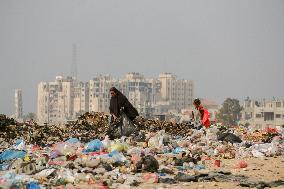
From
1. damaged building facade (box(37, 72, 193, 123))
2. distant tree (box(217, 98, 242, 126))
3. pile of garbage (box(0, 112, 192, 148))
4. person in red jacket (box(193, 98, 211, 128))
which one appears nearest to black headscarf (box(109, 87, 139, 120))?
pile of garbage (box(0, 112, 192, 148))

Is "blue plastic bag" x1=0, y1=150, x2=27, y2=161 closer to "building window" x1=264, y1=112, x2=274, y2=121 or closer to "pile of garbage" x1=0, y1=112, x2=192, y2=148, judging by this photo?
"pile of garbage" x1=0, y1=112, x2=192, y2=148

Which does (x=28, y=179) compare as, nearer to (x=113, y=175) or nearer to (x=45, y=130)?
(x=113, y=175)

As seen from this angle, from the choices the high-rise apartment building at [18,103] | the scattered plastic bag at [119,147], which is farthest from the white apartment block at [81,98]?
the scattered plastic bag at [119,147]

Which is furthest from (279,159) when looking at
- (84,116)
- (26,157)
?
(84,116)

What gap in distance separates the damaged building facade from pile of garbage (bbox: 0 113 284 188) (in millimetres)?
88367

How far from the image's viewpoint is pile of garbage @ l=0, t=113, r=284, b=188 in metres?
6.75

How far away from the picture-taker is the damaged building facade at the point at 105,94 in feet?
343

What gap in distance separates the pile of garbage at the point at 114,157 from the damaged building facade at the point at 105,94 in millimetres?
88367

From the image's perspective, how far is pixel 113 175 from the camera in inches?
280

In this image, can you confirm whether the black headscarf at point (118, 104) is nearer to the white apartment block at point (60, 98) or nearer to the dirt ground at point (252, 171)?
the dirt ground at point (252, 171)

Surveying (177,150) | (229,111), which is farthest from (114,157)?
(229,111)

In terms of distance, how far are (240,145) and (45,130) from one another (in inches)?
199

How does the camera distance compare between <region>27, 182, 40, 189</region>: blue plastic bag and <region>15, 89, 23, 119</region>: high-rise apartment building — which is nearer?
<region>27, 182, 40, 189</region>: blue plastic bag

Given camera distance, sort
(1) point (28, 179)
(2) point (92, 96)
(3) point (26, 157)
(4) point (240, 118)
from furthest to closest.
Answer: (2) point (92, 96) < (4) point (240, 118) < (3) point (26, 157) < (1) point (28, 179)
